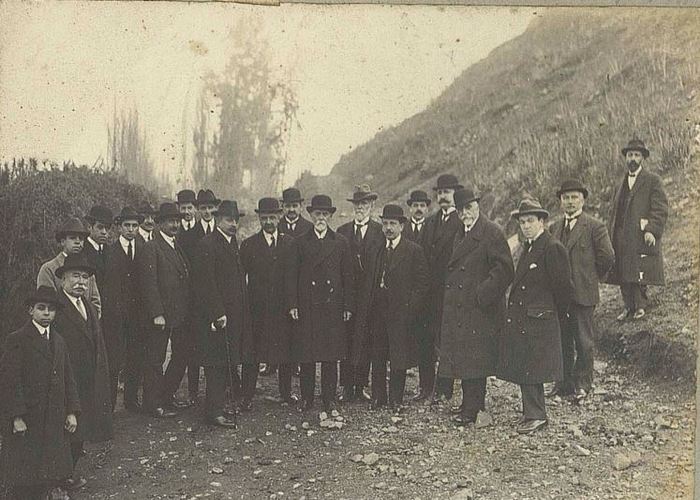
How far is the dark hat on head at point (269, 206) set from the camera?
459 centimetres

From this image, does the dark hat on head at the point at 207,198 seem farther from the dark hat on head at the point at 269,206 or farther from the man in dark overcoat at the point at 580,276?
the man in dark overcoat at the point at 580,276

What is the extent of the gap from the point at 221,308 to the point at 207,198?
76 centimetres

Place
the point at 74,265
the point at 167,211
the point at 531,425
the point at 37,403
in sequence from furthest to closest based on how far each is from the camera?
the point at 167,211 < the point at 531,425 < the point at 74,265 < the point at 37,403

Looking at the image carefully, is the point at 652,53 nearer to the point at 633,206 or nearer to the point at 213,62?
the point at 633,206

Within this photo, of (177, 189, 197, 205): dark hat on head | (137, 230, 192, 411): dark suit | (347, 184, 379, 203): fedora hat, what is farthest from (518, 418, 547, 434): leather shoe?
(177, 189, 197, 205): dark hat on head

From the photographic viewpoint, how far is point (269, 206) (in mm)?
4605

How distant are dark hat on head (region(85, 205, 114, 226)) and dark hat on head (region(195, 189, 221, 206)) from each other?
610 mm

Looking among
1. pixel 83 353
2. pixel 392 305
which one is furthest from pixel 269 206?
pixel 83 353

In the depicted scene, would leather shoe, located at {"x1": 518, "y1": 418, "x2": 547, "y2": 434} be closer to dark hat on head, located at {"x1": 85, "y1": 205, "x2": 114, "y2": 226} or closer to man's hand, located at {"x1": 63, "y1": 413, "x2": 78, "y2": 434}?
man's hand, located at {"x1": 63, "y1": 413, "x2": 78, "y2": 434}

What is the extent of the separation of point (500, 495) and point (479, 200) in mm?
1899

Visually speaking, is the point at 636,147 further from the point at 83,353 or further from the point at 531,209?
the point at 83,353

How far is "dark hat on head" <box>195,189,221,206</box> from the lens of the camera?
464cm

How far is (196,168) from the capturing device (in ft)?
15.2

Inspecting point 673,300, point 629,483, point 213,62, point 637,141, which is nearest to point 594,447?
point 629,483
